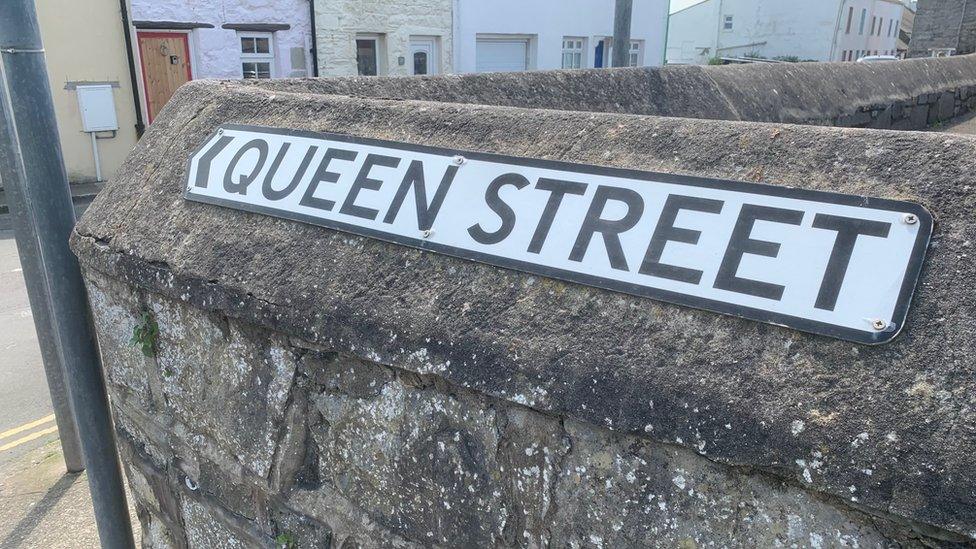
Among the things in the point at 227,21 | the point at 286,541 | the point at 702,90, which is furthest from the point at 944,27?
the point at 286,541

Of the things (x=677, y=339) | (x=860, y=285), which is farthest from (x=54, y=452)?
(x=860, y=285)

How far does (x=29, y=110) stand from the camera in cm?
219

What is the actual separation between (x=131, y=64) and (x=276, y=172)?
11.4 m

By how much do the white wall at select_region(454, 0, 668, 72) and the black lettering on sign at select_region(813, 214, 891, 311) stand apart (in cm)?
1403

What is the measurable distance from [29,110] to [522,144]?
5.27ft

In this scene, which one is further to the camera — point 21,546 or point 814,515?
point 21,546

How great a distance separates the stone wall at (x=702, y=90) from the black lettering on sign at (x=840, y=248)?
2024 mm

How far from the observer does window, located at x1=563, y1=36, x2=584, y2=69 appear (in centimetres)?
1855

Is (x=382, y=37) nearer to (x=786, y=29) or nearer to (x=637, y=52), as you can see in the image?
(x=637, y=52)

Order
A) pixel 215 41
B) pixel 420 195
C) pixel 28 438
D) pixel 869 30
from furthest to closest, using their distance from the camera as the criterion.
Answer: pixel 869 30 → pixel 215 41 → pixel 28 438 → pixel 420 195

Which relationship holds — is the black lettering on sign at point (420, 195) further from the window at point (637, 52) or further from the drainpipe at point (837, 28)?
the drainpipe at point (837, 28)

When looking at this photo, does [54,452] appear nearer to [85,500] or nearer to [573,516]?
[85,500]

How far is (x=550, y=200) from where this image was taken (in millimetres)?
1478

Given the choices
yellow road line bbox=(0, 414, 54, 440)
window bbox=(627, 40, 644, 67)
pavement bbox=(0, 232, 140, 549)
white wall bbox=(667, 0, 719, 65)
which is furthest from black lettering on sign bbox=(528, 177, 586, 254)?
white wall bbox=(667, 0, 719, 65)
